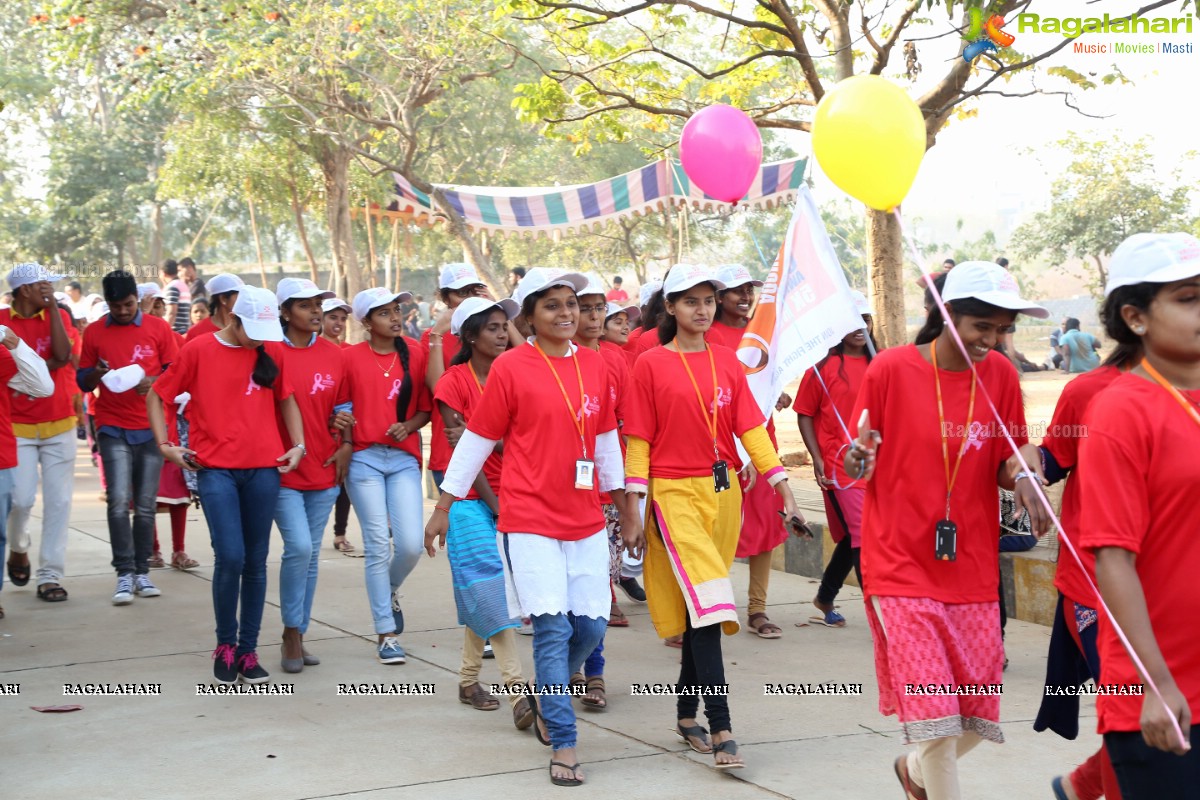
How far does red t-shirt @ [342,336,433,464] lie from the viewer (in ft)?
21.9

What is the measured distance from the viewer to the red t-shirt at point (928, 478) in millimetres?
4035

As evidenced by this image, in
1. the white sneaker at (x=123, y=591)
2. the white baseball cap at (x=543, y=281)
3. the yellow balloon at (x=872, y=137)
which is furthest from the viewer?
the white sneaker at (x=123, y=591)

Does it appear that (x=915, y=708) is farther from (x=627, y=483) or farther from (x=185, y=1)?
(x=185, y=1)

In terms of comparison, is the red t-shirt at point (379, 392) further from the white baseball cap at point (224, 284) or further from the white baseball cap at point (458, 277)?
the white baseball cap at point (224, 284)

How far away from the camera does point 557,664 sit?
4.99 meters

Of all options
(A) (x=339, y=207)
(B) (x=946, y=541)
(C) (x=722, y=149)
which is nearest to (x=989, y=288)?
(B) (x=946, y=541)

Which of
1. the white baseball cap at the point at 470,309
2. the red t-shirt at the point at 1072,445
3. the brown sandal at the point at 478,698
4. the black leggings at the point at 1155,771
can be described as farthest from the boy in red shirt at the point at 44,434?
the black leggings at the point at 1155,771

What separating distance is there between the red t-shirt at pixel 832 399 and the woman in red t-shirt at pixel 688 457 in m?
1.72

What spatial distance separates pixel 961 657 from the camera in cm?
402

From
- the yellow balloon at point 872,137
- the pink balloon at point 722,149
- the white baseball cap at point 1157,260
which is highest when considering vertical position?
the pink balloon at point 722,149

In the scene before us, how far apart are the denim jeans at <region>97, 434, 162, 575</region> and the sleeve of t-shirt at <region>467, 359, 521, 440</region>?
3903 mm

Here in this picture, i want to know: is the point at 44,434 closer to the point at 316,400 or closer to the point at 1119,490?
the point at 316,400

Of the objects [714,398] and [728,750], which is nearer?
[728,750]

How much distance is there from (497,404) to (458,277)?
2.37 meters
